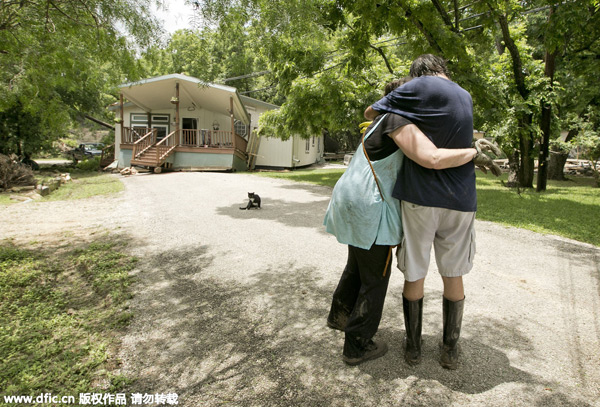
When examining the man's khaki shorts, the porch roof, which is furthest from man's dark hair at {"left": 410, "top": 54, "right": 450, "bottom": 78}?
the porch roof

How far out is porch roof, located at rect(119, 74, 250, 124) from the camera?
18.0 metres

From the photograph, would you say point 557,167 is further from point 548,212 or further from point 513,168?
point 548,212

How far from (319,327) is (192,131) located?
18.8 metres

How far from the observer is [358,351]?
7.64ft

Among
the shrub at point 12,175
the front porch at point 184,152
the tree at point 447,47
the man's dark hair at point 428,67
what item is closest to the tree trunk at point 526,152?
the tree at point 447,47

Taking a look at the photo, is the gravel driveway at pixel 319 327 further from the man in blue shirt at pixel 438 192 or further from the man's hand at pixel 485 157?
the man's hand at pixel 485 157

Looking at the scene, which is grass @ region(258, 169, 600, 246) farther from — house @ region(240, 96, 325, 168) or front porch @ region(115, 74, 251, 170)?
house @ region(240, 96, 325, 168)

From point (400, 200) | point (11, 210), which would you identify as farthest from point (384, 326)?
point (11, 210)

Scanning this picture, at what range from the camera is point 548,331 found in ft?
9.23

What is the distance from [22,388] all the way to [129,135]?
69.8 feet

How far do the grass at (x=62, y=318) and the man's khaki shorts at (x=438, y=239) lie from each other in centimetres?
183

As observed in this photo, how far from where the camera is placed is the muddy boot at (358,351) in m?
2.33

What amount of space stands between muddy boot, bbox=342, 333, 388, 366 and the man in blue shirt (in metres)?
0.39

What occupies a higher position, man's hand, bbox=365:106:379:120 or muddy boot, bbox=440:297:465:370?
man's hand, bbox=365:106:379:120
